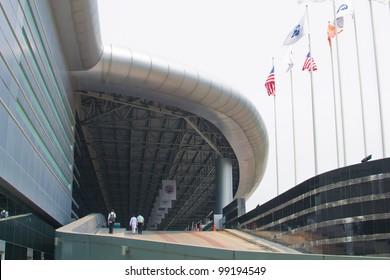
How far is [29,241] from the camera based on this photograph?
78.5 ft

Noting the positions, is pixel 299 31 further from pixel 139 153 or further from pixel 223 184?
pixel 139 153

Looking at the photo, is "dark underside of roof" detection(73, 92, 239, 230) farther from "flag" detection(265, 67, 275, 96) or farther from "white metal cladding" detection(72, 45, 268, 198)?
"flag" detection(265, 67, 275, 96)

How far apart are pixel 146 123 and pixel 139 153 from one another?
10.0 meters

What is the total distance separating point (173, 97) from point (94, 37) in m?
9.45

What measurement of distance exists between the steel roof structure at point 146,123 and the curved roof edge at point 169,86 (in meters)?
0.06

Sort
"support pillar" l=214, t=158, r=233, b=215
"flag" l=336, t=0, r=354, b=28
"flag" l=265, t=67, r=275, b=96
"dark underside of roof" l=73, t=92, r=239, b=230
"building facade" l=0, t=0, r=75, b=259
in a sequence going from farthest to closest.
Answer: "support pillar" l=214, t=158, r=233, b=215 → "dark underside of roof" l=73, t=92, r=239, b=230 → "flag" l=265, t=67, r=275, b=96 → "flag" l=336, t=0, r=354, b=28 → "building facade" l=0, t=0, r=75, b=259

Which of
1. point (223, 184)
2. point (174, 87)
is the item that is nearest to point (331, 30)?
point (174, 87)

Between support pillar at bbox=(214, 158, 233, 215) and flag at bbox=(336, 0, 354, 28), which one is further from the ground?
flag at bbox=(336, 0, 354, 28)

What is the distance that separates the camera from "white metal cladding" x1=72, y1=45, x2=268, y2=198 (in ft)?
109

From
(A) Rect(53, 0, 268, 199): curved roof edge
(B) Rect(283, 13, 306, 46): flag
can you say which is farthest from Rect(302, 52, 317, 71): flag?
(A) Rect(53, 0, 268, 199): curved roof edge

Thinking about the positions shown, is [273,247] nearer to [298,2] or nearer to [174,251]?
[174,251]

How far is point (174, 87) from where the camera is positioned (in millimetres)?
35812

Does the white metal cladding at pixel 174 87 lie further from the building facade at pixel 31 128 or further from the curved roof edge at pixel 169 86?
the building facade at pixel 31 128

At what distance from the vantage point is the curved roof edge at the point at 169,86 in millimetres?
33000
